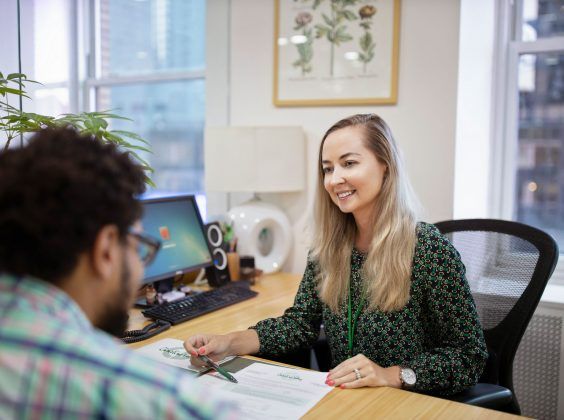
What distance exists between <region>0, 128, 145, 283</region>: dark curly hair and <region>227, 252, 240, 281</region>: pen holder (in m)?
1.85

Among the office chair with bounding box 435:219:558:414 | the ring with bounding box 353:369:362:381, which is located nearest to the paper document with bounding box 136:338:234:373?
the ring with bounding box 353:369:362:381

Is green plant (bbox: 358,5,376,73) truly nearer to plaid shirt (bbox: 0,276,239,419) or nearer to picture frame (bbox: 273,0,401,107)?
picture frame (bbox: 273,0,401,107)

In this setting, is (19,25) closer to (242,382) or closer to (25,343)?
(242,382)

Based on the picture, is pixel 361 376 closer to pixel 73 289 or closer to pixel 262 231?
pixel 73 289

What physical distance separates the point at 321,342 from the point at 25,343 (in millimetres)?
1348

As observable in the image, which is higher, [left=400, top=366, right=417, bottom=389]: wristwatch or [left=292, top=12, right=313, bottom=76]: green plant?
[left=292, top=12, right=313, bottom=76]: green plant

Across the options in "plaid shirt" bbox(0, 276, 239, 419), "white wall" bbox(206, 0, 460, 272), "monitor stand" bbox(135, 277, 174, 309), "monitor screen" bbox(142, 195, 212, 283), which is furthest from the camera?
"white wall" bbox(206, 0, 460, 272)

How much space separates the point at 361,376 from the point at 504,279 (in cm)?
68

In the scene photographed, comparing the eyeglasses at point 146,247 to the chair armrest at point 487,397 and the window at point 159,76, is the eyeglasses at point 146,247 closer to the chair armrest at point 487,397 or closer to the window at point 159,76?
the chair armrest at point 487,397

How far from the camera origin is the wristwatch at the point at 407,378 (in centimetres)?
137

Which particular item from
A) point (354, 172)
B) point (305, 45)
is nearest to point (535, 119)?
point (305, 45)

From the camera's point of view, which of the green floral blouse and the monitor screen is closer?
the green floral blouse

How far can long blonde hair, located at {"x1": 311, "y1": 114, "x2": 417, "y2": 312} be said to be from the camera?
59.1 inches

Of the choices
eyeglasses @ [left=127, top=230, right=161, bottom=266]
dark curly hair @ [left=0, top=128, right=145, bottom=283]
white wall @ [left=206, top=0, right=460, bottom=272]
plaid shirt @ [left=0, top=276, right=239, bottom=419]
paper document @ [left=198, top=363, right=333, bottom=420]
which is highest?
white wall @ [left=206, top=0, right=460, bottom=272]
